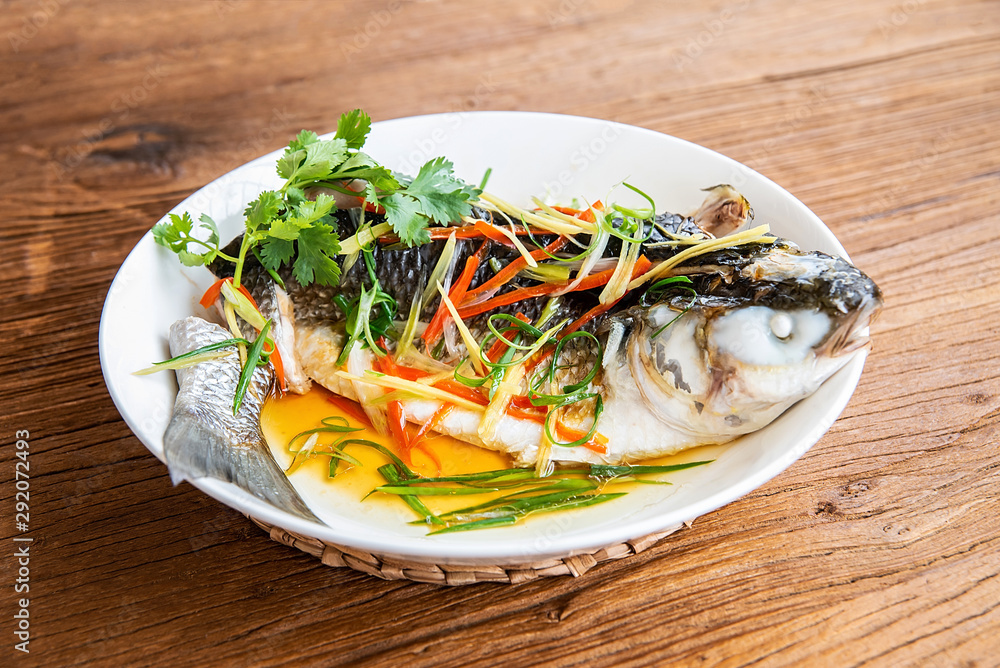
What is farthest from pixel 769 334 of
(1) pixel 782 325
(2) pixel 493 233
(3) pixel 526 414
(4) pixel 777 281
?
(2) pixel 493 233

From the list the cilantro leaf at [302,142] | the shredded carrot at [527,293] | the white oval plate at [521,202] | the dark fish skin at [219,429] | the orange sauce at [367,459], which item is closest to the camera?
the white oval plate at [521,202]

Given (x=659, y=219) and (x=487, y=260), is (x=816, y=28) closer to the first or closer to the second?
(x=659, y=219)

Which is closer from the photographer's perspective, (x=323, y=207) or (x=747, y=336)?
(x=747, y=336)

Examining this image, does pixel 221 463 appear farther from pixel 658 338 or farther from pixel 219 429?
pixel 658 338

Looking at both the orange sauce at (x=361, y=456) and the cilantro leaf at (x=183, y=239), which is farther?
the cilantro leaf at (x=183, y=239)

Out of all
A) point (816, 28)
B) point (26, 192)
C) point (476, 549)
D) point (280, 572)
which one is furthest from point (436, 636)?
point (816, 28)

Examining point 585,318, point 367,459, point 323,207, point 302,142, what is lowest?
point 367,459

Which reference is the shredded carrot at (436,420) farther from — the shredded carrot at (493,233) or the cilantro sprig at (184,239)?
the cilantro sprig at (184,239)

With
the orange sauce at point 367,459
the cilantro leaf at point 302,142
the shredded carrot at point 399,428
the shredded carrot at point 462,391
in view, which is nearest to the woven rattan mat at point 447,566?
the orange sauce at point 367,459

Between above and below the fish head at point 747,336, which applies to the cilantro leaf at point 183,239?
below
